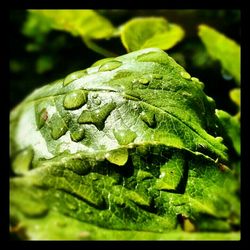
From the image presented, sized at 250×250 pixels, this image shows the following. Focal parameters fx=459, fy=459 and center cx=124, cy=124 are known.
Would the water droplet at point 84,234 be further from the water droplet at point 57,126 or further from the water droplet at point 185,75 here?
the water droplet at point 185,75

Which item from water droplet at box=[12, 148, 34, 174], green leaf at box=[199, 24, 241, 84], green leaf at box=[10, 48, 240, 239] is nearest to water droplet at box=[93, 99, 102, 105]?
green leaf at box=[10, 48, 240, 239]

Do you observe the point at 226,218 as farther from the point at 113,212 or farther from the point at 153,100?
the point at 153,100

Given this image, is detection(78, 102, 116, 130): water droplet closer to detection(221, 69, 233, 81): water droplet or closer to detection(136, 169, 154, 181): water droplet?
detection(136, 169, 154, 181): water droplet

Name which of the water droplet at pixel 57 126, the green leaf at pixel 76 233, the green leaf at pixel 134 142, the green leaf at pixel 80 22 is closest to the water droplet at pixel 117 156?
the green leaf at pixel 134 142

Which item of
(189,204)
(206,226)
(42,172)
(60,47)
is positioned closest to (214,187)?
(189,204)

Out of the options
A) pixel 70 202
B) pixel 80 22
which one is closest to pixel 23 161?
pixel 70 202

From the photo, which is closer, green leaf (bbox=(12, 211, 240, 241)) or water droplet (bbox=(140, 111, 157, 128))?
water droplet (bbox=(140, 111, 157, 128))
